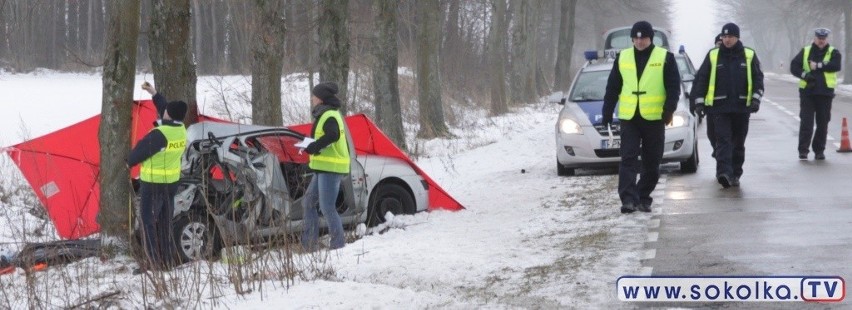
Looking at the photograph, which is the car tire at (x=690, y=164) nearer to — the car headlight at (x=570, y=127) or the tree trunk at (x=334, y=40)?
the car headlight at (x=570, y=127)

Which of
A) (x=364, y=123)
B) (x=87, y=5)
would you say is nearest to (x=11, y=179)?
(x=364, y=123)

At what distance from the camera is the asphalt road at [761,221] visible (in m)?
8.56

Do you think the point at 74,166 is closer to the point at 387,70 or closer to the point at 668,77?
the point at 668,77

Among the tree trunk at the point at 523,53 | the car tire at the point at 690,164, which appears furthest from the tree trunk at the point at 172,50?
the tree trunk at the point at 523,53

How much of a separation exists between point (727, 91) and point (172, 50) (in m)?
5.88

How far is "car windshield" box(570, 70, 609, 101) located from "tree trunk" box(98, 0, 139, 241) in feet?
23.5

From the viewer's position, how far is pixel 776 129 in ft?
76.6

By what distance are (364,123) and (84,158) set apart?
3.00m

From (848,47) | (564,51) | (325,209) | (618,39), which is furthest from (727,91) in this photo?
(848,47)

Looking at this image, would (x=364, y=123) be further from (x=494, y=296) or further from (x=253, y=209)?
(x=494, y=296)

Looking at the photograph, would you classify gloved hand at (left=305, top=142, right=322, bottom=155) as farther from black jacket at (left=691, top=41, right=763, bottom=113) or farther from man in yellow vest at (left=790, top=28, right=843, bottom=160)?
man in yellow vest at (left=790, top=28, right=843, bottom=160)

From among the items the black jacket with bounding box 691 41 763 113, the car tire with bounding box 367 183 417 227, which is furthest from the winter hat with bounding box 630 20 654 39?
the car tire with bounding box 367 183 417 227
